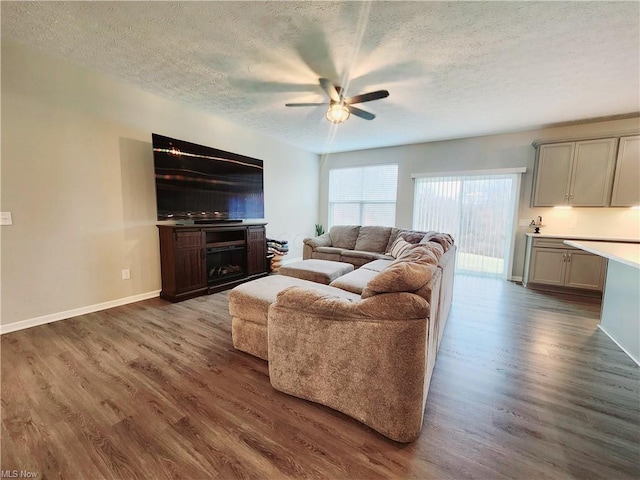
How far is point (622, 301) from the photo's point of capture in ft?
7.91

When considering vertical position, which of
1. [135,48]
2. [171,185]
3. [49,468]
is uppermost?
[135,48]

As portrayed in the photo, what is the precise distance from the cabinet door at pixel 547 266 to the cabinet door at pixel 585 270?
7cm

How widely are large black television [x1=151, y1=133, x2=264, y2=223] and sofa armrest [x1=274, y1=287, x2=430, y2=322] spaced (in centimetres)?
254

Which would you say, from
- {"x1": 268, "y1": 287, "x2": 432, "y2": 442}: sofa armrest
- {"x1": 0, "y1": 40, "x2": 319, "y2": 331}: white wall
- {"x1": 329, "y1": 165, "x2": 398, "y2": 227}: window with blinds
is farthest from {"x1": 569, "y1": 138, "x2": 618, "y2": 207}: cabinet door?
{"x1": 0, "y1": 40, "x2": 319, "y2": 331}: white wall

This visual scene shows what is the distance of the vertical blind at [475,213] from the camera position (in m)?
4.76

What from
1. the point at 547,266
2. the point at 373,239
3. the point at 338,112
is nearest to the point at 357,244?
the point at 373,239

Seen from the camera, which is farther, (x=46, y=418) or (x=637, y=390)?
(x=637, y=390)

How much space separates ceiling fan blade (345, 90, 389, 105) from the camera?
96.5 inches

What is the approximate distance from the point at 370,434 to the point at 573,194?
193 inches

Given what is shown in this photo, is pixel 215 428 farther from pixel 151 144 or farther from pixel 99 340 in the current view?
pixel 151 144

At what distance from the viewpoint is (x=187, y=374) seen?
1895 mm

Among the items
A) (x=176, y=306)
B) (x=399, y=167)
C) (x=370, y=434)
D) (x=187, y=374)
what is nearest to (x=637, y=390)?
(x=370, y=434)

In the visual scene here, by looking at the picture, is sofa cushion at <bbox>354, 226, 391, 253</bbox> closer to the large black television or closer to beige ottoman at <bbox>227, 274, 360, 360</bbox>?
the large black television

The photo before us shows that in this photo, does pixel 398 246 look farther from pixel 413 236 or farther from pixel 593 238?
pixel 593 238
